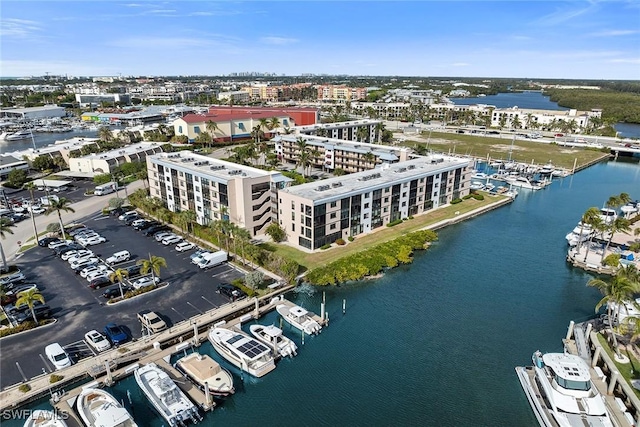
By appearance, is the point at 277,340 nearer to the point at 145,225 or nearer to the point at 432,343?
the point at 432,343

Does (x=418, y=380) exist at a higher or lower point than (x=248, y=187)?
lower

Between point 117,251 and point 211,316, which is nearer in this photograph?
point 211,316

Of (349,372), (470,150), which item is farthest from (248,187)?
(470,150)

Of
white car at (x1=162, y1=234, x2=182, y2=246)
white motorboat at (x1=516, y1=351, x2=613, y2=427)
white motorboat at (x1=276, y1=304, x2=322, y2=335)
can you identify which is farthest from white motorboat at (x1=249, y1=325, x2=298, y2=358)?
white car at (x1=162, y1=234, x2=182, y2=246)

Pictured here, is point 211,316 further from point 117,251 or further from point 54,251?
point 54,251

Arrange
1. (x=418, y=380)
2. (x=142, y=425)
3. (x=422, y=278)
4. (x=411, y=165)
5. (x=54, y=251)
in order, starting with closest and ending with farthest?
(x=142, y=425) → (x=418, y=380) → (x=422, y=278) → (x=54, y=251) → (x=411, y=165)

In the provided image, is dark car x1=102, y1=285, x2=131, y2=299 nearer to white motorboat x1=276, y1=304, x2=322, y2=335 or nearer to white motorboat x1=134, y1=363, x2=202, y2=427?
white motorboat x1=134, y1=363, x2=202, y2=427

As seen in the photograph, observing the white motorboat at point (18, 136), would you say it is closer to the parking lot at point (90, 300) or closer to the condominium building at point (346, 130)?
the condominium building at point (346, 130)

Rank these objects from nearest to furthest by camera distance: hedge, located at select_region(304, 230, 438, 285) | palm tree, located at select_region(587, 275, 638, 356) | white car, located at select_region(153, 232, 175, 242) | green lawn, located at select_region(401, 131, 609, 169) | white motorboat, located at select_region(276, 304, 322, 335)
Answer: palm tree, located at select_region(587, 275, 638, 356) → white motorboat, located at select_region(276, 304, 322, 335) → hedge, located at select_region(304, 230, 438, 285) → white car, located at select_region(153, 232, 175, 242) → green lawn, located at select_region(401, 131, 609, 169)
